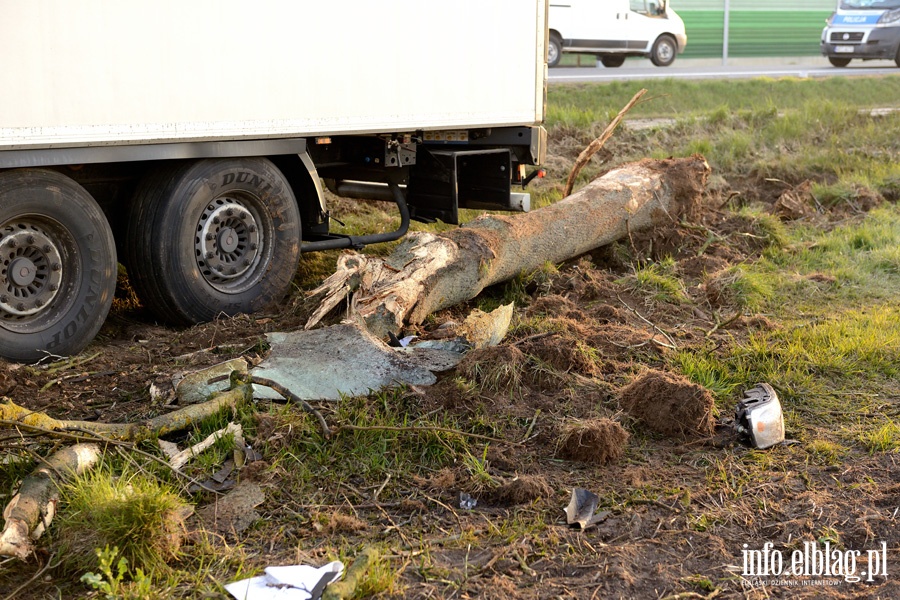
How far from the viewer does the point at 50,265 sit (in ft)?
17.1

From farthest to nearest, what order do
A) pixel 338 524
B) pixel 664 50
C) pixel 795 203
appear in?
pixel 664 50 < pixel 795 203 < pixel 338 524

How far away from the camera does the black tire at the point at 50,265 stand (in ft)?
16.5

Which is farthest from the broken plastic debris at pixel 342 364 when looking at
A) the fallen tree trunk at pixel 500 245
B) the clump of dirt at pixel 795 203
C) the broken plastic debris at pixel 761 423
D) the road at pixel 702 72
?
the road at pixel 702 72

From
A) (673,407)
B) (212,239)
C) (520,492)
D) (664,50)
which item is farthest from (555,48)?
(520,492)

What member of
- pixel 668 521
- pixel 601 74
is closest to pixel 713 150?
pixel 668 521

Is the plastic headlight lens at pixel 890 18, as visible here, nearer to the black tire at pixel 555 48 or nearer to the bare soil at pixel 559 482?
the black tire at pixel 555 48

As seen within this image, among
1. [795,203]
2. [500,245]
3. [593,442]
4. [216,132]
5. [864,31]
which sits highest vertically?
[864,31]

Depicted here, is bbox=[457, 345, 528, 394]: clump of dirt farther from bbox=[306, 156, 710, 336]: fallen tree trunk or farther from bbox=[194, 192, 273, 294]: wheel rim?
bbox=[194, 192, 273, 294]: wheel rim

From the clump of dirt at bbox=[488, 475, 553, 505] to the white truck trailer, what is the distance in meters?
2.84

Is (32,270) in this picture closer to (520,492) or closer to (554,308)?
(520,492)

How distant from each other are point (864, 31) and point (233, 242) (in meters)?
20.3

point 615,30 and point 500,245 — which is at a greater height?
point 615,30

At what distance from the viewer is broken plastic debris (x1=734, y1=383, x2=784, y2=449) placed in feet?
14.5

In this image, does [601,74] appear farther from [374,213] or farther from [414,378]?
[414,378]
